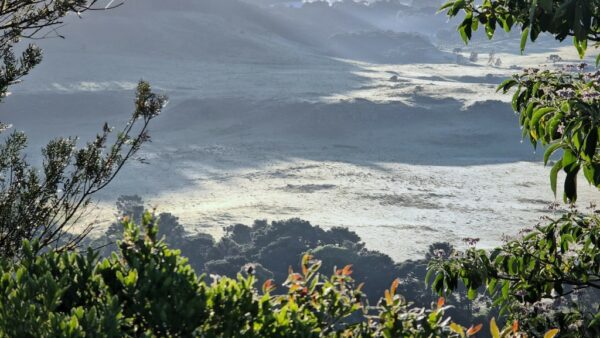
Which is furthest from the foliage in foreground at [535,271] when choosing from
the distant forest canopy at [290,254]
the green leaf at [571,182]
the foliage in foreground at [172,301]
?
the distant forest canopy at [290,254]

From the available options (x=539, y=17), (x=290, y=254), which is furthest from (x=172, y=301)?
(x=290, y=254)

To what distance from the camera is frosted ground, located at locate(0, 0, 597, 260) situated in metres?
66.8

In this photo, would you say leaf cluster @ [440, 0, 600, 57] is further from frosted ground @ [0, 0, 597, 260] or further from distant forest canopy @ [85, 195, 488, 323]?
frosted ground @ [0, 0, 597, 260]

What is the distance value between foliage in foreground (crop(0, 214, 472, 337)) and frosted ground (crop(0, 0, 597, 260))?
48155 millimetres

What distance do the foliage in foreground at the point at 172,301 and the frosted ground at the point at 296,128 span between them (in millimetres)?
48155

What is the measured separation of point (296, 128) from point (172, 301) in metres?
104

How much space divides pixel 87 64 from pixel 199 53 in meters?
29.1

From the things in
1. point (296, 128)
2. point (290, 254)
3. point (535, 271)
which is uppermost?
point (535, 271)

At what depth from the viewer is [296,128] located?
10862 centimetres

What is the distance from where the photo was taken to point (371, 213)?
66.6 m

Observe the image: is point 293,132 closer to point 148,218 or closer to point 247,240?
point 247,240

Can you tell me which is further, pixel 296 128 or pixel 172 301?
pixel 296 128

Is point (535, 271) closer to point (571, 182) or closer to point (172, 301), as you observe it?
point (571, 182)

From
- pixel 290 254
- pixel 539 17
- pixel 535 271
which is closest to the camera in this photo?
pixel 539 17
